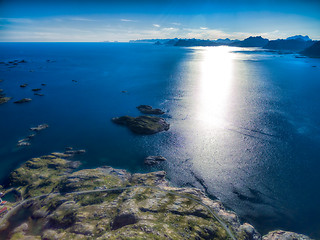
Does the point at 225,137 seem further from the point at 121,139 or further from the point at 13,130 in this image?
the point at 13,130

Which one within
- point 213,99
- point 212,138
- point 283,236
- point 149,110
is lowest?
point 283,236

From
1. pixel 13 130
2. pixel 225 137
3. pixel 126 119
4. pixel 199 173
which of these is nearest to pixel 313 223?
pixel 199 173

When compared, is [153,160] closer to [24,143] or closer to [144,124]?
[144,124]

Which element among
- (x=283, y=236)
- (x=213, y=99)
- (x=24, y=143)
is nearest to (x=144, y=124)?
(x=24, y=143)

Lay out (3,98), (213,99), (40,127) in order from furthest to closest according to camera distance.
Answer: (213,99), (3,98), (40,127)

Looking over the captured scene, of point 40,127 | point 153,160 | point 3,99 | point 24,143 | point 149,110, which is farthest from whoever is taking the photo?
point 3,99

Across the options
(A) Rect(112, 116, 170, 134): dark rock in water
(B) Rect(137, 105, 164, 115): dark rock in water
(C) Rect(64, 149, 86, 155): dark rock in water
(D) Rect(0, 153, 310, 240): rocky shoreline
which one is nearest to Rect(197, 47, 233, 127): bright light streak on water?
(A) Rect(112, 116, 170, 134): dark rock in water

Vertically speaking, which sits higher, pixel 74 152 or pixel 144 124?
pixel 144 124

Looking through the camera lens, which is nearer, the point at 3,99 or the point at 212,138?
the point at 212,138

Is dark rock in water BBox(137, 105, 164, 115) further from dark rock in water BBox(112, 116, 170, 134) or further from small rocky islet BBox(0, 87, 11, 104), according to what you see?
small rocky islet BBox(0, 87, 11, 104)
